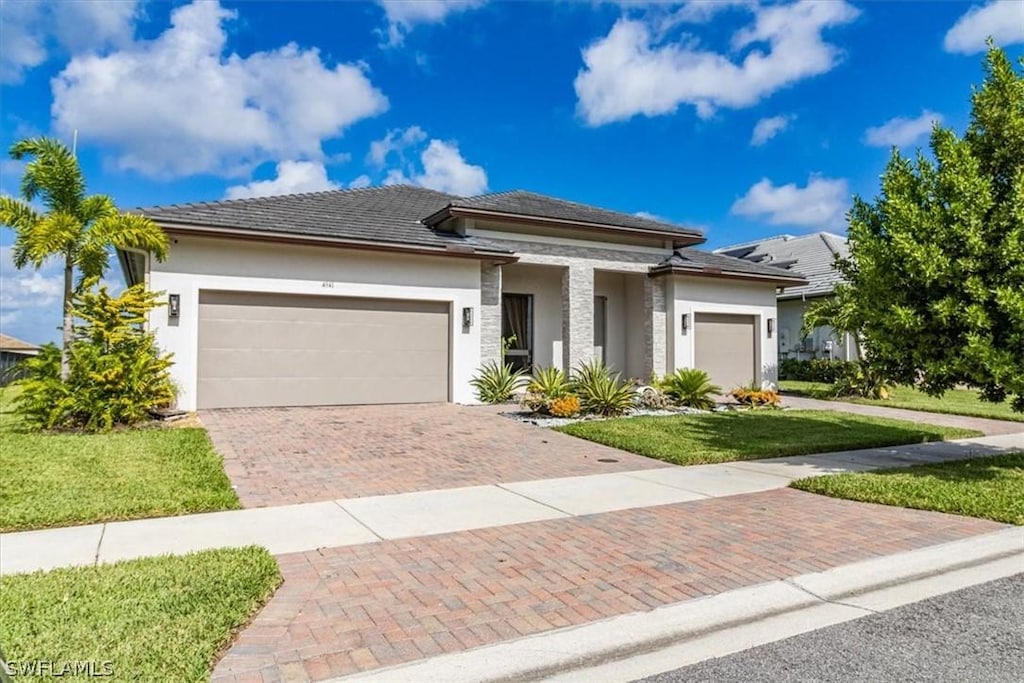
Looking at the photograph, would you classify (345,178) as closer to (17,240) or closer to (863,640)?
(17,240)

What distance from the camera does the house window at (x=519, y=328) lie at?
56.2 feet

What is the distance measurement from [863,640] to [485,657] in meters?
2.13

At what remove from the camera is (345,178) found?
26094 millimetres

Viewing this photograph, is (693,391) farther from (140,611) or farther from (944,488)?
(140,611)

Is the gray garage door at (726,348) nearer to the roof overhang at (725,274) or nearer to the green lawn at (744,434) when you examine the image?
the roof overhang at (725,274)

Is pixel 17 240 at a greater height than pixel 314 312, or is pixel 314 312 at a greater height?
pixel 17 240

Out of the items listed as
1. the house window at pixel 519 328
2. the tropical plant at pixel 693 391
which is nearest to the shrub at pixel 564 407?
the tropical plant at pixel 693 391

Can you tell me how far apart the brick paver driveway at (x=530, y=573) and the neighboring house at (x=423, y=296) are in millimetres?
9127

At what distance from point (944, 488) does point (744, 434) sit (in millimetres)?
3819

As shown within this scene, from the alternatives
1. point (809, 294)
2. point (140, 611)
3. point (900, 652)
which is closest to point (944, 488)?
point (900, 652)

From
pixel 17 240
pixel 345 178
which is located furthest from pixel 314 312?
pixel 345 178

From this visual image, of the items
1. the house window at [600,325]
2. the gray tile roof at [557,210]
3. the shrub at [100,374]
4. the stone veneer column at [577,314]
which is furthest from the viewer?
the house window at [600,325]

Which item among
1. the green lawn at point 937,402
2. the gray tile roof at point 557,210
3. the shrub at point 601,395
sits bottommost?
the green lawn at point 937,402

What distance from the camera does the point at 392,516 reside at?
5.72 m
